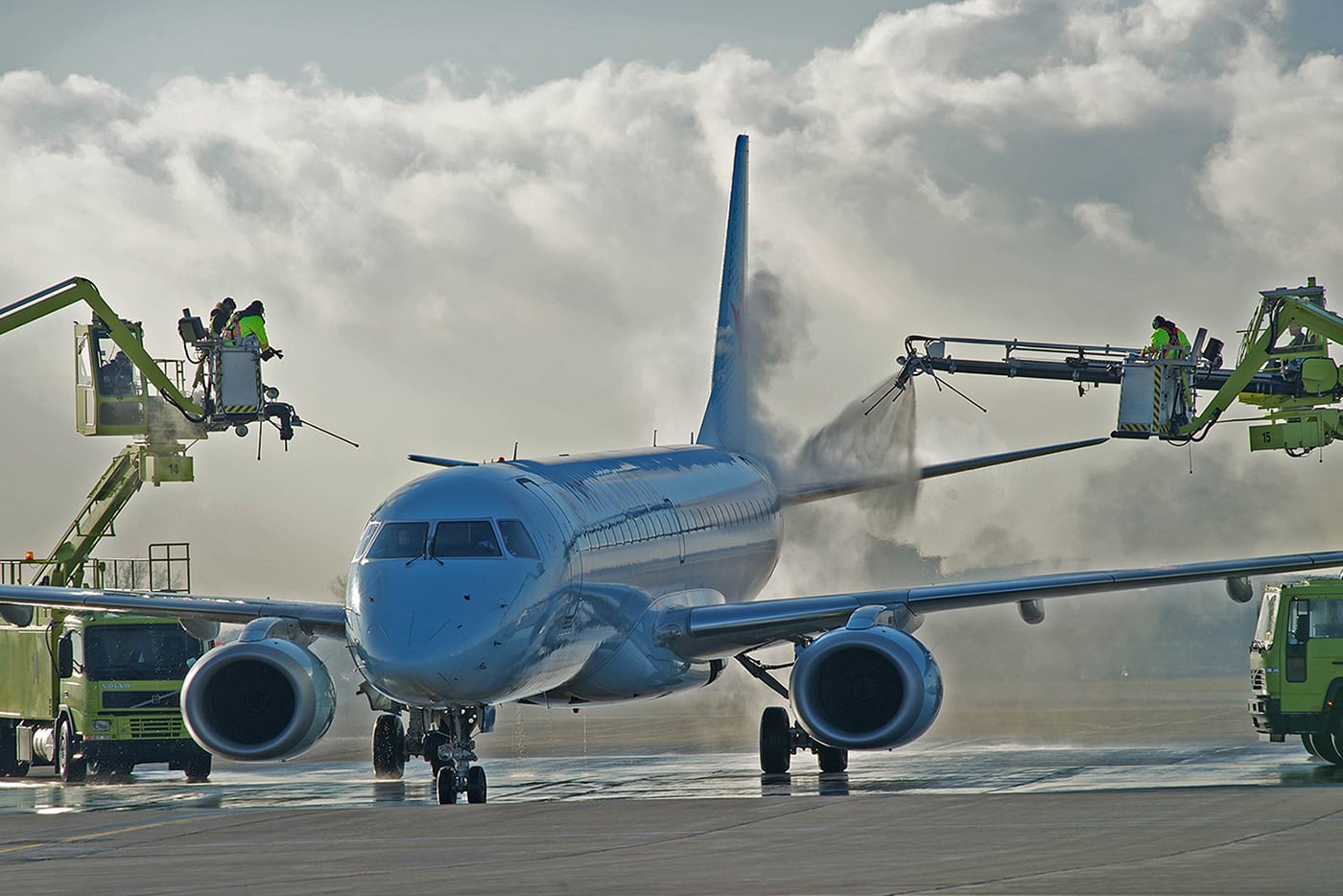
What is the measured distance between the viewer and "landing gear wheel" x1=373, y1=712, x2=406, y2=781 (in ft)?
93.4

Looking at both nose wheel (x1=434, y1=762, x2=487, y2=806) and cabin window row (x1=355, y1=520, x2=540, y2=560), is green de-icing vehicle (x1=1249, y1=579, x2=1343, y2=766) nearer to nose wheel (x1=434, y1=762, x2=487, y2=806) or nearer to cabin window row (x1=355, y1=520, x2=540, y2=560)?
cabin window row (x1=355, y1=520, x2=540, y2=560)

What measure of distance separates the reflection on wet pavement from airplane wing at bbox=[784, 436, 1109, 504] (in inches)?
173

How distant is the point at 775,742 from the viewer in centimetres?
2728

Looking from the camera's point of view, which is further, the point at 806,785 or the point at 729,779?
the point at 729,779

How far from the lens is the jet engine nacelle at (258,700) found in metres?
24.0

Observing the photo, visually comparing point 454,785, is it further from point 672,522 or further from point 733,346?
point 733,346

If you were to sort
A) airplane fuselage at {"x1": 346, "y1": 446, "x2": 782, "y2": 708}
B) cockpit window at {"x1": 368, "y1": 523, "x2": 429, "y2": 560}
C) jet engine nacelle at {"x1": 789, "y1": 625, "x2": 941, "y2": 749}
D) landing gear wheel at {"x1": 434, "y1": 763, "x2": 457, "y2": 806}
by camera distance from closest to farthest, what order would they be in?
airplane fuselage at {"x1": 346, "y1": 446, "x2": 782, "y2": 708} < cockpit window at {"x1": 368, "y1": 523, "x2": 429, "y2": 560} < landing gear wheel at {"x1": 434, "y1": 763, "x2": 457, "y2": 806} < jet engine nacelle at {"x1": 789, "y1": 625, "x2": 941, "y2": 749}

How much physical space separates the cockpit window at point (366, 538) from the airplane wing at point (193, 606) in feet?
11.0

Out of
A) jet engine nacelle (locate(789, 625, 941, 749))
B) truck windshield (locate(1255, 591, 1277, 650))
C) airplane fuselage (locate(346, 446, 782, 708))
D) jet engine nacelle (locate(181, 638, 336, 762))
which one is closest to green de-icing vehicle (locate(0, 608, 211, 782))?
jet engine nacelle (locate(181, 638, 336, 762))

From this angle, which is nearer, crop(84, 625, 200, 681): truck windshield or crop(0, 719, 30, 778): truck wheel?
crop(84, 625, 200, 681): truck windshield

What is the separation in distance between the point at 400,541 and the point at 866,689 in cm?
622

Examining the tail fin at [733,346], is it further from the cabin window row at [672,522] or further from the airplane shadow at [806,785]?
the airplane shadow at [806,785]

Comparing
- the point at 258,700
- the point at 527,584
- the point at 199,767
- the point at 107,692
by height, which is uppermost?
the point at 527,584

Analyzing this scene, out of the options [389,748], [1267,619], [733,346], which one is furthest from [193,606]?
[733,346]
